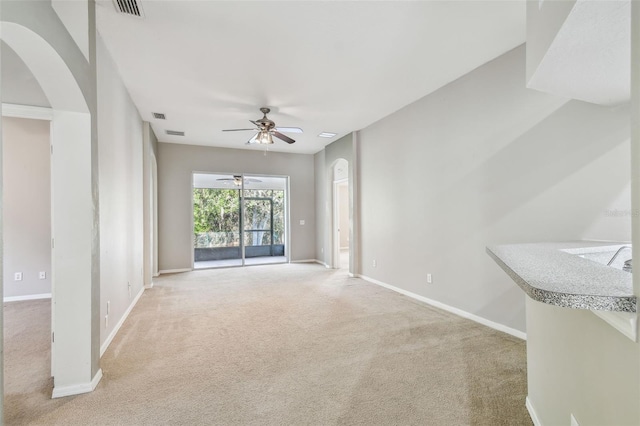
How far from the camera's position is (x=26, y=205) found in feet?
14.3

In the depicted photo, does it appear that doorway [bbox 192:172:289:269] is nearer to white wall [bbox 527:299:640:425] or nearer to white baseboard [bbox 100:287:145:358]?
white baseboard [bbox 100:287:145:358]

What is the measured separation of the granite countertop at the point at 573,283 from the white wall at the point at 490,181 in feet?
5.28

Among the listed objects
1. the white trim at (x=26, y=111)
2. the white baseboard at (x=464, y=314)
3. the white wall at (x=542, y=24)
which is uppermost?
the white wall at (x=542, y=24)

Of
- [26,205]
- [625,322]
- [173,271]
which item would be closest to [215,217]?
[173,271]

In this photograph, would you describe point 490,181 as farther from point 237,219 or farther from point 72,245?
point 237,219

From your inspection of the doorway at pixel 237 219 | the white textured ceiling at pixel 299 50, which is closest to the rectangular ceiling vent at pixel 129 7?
the white textured ceiling at pixel 299 50

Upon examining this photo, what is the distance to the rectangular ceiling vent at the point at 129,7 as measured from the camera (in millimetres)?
2246

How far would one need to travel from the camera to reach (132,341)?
290 cm

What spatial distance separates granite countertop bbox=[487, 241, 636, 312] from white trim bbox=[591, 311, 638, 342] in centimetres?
5

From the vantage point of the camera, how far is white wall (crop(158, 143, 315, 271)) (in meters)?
6.52

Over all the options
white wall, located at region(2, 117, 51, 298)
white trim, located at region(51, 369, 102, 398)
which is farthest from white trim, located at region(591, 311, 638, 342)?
white wall, located at region(2, 117, 51, 298)

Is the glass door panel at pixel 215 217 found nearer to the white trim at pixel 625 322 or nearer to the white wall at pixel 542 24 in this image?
the white wall at pixel 542 24

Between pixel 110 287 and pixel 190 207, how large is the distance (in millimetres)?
3928

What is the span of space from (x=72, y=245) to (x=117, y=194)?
4.44 ft
